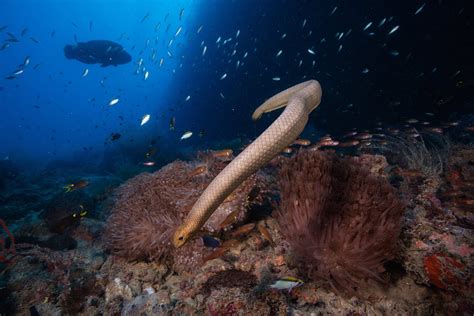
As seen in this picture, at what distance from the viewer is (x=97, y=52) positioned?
2123cm

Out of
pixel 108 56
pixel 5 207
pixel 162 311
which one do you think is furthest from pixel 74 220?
pixel 108 56

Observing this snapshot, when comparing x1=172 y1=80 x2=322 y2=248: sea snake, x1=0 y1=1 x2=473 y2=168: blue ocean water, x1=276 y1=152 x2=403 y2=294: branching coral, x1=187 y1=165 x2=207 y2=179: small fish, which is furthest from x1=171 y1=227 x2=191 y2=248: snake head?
x1=0 y1=1 x2=473 y2=168: blue ocean water

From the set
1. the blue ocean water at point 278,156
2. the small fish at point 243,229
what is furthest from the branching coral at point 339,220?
the small fish at point 243,229

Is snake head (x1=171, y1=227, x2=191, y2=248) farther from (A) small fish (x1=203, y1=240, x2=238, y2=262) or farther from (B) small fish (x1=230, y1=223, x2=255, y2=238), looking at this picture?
(B) small fish (x1=230, y1=223, x2=255, y2=238)

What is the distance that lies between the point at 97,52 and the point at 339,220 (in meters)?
24.8

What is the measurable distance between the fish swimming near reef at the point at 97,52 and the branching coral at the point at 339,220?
23.3 m

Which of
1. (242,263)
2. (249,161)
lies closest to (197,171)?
(242,263)

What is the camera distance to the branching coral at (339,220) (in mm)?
2750

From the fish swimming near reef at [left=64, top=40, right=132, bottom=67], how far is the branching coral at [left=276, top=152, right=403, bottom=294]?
918 inches

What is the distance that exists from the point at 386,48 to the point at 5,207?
20.1 meters

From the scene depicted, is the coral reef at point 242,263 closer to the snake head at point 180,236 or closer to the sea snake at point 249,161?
the snake head at point 180,236

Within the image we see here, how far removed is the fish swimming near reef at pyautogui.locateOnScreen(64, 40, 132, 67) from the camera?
828 inches

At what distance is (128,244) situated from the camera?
12.9ft

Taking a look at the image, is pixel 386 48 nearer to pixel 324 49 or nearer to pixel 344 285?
pixel 324 49
